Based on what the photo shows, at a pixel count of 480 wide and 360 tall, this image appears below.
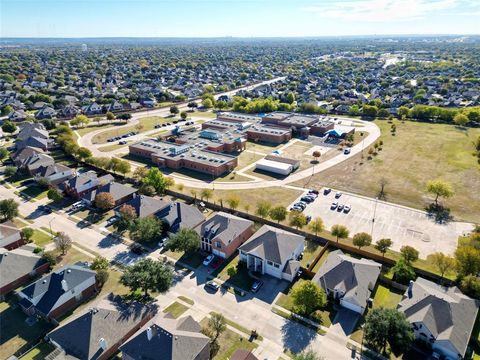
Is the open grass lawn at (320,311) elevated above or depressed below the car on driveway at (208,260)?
below

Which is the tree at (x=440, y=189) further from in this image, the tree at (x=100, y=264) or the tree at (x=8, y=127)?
the tree at (x=8, y=127)

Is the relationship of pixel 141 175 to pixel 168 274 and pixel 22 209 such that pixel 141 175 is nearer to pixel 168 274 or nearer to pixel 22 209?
pixel 22 209

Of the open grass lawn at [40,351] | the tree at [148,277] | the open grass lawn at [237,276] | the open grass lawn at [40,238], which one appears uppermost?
the tree at [148,277]

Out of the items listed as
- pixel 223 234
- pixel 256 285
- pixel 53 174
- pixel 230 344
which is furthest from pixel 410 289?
pixel 53 174

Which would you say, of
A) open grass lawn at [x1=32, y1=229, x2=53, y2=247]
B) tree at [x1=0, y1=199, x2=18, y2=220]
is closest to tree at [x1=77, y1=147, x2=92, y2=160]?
tree at [x1=0, y1=199, x2=18, y2=220]

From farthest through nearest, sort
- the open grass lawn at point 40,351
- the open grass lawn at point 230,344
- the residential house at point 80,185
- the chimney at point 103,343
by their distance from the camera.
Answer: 1. the residential house at point 80,185
2. the open grass lawn at point 230,344
3. the open grass lawn at point 40,351
4. the chimney at point 103,343

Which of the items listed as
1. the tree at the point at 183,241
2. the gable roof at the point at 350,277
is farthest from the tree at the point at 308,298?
the tree at the point at 183,241
